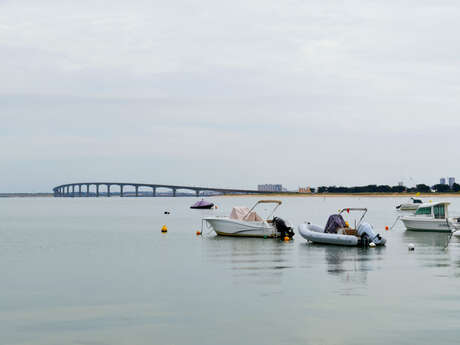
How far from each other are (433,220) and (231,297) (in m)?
40.1

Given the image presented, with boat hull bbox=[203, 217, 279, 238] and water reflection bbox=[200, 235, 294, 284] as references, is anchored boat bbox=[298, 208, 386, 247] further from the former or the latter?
boat hull bbox=[203, 217, 279, 238]

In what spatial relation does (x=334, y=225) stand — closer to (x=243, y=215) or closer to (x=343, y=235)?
A: (x=343, y=235)

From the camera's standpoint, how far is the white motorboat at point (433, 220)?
57312mm

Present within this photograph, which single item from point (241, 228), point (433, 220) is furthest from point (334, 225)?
point (433, 220)

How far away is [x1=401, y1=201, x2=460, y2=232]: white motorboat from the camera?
2256 inches

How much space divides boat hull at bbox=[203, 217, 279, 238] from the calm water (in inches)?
376

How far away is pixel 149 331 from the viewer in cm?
1803

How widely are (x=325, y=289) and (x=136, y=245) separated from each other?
26.5m

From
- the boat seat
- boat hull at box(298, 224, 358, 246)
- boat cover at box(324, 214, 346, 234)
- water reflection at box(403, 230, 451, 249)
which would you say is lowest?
water reflection at box(403, 230, 451, 249)

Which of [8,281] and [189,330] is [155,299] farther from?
[8,281]

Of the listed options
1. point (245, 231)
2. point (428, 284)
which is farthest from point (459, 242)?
point (428, 284)

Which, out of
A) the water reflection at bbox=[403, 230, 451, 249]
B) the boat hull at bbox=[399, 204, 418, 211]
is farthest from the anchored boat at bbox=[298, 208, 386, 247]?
the boat hull at bbox=[399, 204, 418, 211]

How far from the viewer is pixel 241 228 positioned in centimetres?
5350

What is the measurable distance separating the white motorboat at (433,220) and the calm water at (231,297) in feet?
51.8
